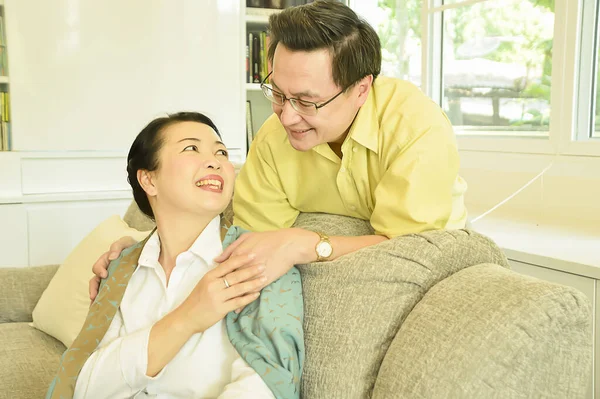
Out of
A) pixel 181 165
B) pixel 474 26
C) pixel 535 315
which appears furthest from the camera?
pixel 474 26

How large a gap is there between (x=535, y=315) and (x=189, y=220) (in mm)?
837

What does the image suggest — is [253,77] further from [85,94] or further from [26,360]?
[26,360]

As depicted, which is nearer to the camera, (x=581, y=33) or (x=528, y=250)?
(x=528, y=250)

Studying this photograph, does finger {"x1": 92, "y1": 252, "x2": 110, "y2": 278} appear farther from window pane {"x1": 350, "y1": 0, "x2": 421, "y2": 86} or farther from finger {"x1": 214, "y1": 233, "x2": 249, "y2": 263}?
window pane {"x1": 350, "y1": 0, "x2": 421, "y2": 86}

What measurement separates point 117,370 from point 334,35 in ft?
3.06

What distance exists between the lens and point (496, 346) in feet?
3.76

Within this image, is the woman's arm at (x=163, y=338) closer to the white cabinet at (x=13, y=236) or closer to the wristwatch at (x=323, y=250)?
the wristwatch at (x=323, y=250)

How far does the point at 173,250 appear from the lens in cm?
164

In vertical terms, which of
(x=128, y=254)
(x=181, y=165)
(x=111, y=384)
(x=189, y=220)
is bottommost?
(x=111, y=384)

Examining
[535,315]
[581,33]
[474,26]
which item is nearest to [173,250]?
[535,315]

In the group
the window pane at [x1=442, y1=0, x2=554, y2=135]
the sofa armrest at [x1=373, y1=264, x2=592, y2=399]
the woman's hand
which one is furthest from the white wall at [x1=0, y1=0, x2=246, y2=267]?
the sofa armrest at [x1=373, y1=264, x2=592, y2=399]

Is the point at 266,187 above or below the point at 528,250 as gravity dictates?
above

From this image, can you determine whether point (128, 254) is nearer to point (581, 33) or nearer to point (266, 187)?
point (266, 187)

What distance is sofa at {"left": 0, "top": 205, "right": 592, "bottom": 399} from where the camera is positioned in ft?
3.79
